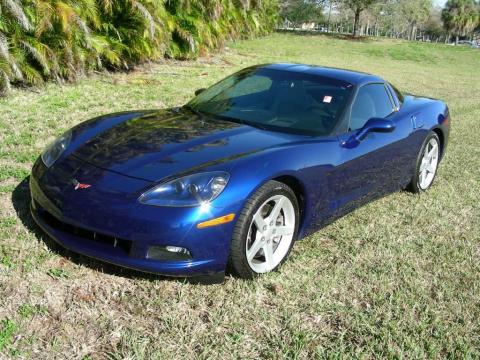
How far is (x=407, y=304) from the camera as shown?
10.8ft

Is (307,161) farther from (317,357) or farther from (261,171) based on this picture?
(317,357)

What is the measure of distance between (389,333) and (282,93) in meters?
2.21

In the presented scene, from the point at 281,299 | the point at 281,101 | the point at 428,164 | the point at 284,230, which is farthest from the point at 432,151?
the point at 281,299

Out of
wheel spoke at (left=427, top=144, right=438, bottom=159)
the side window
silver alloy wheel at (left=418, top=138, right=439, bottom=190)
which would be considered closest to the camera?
the side window

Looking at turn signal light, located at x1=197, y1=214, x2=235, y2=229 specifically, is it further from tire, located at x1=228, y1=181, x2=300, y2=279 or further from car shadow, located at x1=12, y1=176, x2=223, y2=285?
car shadow, located at x1=12, y1=176, x2=223, y2=285

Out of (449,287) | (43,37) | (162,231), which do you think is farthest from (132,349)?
(43,37)

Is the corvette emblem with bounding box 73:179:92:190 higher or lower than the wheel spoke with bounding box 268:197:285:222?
higher

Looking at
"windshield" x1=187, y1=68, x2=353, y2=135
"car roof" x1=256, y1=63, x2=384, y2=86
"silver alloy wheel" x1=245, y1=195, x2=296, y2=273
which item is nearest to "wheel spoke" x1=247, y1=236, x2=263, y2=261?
"silver alloy wheel" x1=245, y1=195, x2=296, y2=273

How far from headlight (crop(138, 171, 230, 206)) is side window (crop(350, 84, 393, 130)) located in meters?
1.58

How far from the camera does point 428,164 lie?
5.72m

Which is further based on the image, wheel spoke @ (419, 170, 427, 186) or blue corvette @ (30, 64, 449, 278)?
wheel spoke @ (419, 170, 427, 186)

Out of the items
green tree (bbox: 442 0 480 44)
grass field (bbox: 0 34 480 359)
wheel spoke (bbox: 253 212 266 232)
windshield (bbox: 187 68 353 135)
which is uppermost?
windshield (bbox: 187 68 353 135)

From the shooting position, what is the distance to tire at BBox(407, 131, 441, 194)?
5.36 m

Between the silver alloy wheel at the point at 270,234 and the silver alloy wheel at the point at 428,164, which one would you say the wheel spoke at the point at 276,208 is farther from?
the silver alloy wheel at the point at 428,164
